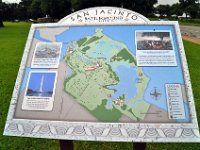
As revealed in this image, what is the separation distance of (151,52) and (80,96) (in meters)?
0.70

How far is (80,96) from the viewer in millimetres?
2764

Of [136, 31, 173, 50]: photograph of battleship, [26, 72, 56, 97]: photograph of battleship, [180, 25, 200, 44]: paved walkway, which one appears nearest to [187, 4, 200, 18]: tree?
[180, 25, 200, 44]: paved walkway

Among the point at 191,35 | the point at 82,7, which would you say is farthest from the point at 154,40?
the point at 82,7

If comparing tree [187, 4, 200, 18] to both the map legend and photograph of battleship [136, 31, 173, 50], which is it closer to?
photograph of battleship [136, 31, 173, 50]

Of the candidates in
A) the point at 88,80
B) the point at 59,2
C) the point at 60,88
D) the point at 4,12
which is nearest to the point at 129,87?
the point at 88,80

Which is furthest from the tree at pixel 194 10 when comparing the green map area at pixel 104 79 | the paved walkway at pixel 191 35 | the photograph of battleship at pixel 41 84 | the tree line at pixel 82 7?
the photograph of battleship at pixel 41 84

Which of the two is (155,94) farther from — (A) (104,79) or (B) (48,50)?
(B) (48,50)

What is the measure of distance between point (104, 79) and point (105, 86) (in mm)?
67

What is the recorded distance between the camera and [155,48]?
2.90m

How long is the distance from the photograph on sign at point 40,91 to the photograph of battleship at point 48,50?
0.18 m

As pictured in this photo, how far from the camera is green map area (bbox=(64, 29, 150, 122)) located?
2.67 metres

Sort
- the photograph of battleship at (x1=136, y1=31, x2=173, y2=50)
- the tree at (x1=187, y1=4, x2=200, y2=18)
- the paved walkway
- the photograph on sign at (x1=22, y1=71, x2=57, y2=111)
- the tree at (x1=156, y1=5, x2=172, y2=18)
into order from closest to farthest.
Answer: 1. the photograph on sign at (x1=22, y1=71, x2=57, y2=111)
2. the photograph of battleship at (x1=136, y1=31, x2=173, y2=50)
3. the paved walkway
4. the tree at (x1=187, y1=4, x2=200, y2=18)
5. the tree at (x1=156, y1=5, x2=172, y2=18)

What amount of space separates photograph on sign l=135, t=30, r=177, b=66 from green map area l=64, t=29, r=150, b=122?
0.30ft

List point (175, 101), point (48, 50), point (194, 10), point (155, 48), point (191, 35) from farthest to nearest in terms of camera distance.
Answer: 1. point (194, 10)
2. point (191, 35)
3. point (48, 50)
4. point (155, 48)
5. point (175, 101)
